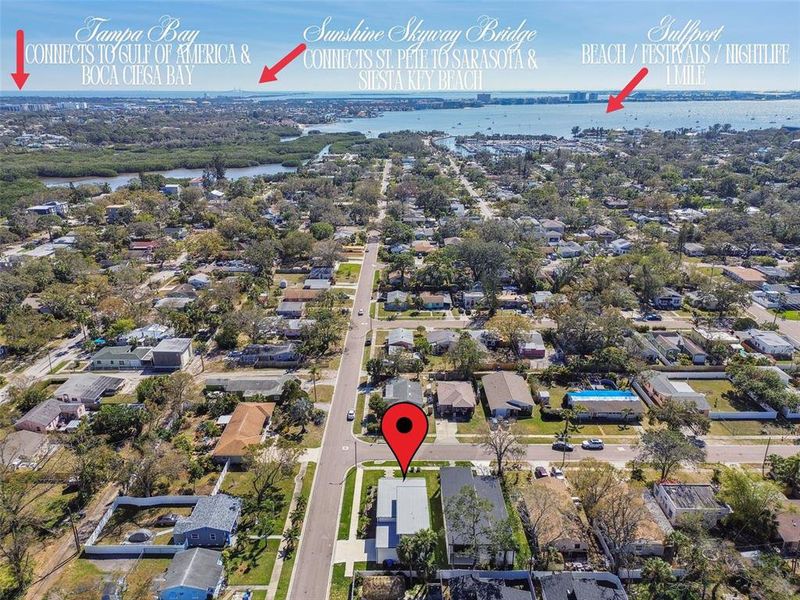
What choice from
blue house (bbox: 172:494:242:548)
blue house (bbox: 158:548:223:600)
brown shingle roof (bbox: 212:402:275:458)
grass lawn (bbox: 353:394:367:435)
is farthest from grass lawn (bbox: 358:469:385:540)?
blue house (bbox: 158:548:223:600)

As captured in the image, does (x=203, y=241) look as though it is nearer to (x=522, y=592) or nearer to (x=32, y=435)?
(x=32, y=435)

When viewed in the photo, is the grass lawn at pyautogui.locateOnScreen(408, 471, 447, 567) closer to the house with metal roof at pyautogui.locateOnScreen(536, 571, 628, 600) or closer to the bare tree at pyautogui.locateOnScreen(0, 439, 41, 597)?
the house with metal roof at pyautogui.locateOnScreen(536, 571, 628, 600)

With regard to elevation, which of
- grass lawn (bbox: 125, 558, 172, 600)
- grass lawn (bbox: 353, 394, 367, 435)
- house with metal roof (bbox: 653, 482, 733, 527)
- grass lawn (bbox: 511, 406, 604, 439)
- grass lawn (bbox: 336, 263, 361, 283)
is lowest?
grass lawn (bbox: 125, 558, 172, 600)

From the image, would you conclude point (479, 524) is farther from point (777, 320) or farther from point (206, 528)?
point (777, 320)

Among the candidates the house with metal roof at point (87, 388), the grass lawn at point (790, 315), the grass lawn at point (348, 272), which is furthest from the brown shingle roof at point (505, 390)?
the grass lawn at point (790, 315)

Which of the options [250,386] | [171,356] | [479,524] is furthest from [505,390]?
[171,356]

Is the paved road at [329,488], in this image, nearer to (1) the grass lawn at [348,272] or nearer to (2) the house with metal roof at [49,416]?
(1) the grass lawn at [348,272]
